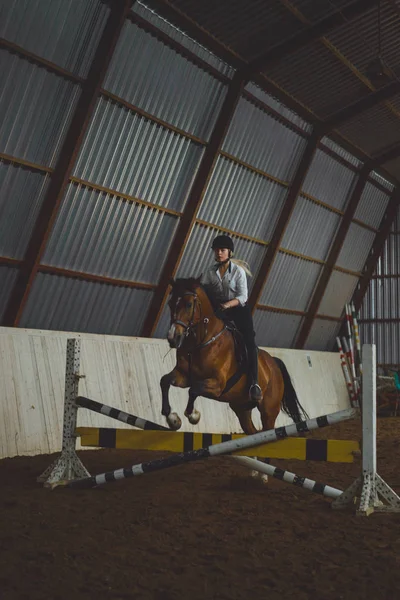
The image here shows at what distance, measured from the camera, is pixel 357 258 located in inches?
829

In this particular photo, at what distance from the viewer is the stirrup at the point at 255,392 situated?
7629 millimetres

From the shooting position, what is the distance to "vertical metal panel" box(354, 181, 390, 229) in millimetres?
19828

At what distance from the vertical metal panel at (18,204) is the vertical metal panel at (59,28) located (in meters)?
1.62

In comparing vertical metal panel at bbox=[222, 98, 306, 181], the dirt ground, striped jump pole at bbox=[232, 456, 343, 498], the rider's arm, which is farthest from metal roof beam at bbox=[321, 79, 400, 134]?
striped jump pole at bbox=[232, 456, 343, 498]

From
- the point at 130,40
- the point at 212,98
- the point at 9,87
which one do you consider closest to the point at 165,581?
the point at 9,87

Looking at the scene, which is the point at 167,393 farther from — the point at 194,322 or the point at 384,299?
the point at 384,299

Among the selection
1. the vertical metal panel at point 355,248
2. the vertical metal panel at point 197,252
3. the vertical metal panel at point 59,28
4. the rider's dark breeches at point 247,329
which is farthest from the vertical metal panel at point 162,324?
the vertical metal panel at point 355,248

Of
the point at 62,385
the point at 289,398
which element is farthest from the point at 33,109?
the point at 289,398

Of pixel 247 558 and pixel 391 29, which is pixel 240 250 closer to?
pixel 391 29

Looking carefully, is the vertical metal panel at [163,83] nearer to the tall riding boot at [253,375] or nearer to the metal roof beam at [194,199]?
the metal roof beam at [194,199]

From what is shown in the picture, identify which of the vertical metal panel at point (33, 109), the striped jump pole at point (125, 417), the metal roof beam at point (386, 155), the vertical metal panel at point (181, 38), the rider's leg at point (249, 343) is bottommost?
the striped jump pole at point (125, 417)

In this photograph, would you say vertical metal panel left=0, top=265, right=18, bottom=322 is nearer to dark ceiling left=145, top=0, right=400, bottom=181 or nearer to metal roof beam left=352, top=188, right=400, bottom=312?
dark ceiling left=145, top=0, right=400, bottom=181

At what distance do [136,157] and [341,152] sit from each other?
7.61 meters

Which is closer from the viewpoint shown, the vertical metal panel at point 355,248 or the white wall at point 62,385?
the white wall at point 62,385
